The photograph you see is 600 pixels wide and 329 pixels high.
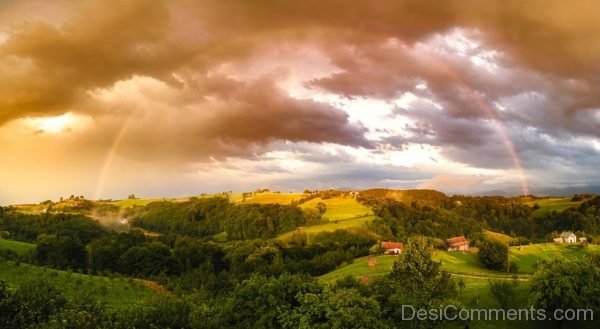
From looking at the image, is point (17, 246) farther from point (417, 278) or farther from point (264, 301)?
point (417, 278)

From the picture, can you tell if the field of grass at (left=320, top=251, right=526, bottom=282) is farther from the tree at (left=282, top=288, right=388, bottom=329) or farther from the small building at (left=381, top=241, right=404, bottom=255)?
the tree at (left=282, top=288, right=388, bottom=329)

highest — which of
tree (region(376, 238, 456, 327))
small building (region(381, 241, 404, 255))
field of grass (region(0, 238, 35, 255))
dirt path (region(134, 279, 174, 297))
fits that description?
tree (region(376, 238, 456, 327))

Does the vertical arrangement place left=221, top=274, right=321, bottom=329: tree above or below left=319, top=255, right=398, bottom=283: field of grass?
above

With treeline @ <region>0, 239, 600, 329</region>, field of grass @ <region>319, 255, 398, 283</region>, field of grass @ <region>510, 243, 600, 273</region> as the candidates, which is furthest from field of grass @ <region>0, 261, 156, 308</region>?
field of grass @ <region>510, 243, 600, 273</region>

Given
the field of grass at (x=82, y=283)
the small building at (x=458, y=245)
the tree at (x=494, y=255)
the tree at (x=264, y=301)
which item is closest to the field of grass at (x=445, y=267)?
the tree at (x=494, y=255)

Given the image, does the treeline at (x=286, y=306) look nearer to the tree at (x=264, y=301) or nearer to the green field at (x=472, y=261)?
the tree at (x=264, y=301)

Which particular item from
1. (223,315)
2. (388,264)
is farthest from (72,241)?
(223,315)

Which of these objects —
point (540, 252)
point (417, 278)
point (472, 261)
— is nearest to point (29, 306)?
point (417, 278)
